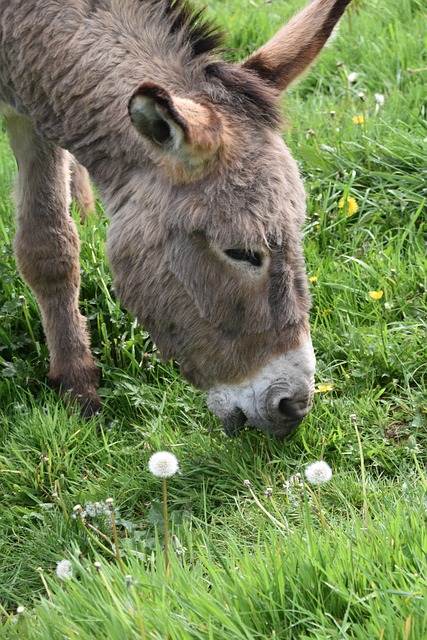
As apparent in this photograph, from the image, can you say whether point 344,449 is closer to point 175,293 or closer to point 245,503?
point 245,503

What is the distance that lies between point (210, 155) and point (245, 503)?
141 cm

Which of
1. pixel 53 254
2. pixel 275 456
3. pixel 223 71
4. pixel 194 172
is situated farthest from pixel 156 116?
pixel 53 254

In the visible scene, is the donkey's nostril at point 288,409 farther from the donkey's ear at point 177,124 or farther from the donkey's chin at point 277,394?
the donkey's ear at point 177,124

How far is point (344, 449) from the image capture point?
418cm

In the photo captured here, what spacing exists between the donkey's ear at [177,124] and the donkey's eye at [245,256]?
37 cm

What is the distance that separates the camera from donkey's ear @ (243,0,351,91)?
4.00m

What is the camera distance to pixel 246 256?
374 cm

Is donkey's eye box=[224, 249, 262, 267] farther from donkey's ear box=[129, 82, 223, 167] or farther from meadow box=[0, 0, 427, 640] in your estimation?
meadow box=[0, 0, 427, 640]

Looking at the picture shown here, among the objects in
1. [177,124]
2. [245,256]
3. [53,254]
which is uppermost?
[177,124]

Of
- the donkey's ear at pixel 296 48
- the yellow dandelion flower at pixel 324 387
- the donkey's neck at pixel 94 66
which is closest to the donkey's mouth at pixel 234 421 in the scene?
the yellow dandelion flower at pixel 324 387

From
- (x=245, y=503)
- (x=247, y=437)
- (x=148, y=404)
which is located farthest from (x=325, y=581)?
(x=148, y=404)

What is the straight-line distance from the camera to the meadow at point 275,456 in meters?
2.86

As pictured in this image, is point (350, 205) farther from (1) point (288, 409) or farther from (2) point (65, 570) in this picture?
(2) point (65, 570)

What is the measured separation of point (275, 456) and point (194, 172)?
1285 mm
